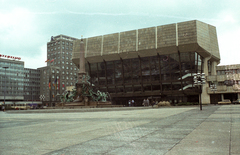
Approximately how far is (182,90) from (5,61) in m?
88.2

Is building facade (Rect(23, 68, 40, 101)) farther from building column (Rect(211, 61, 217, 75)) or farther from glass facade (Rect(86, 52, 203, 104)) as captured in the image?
building column (Rect(211, 61, 217, 75))

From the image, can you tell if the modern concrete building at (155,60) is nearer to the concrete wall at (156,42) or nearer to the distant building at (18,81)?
the concrete wall at (156,42)

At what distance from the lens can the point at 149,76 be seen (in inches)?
2530

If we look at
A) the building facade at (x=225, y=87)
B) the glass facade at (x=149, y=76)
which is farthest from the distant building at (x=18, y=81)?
the building facade at (x=225, y=87)

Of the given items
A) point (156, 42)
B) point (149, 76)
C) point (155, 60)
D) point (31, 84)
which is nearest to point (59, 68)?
point (31, 84)

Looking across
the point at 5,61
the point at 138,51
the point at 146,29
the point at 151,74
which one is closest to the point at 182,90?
the point at 151,74

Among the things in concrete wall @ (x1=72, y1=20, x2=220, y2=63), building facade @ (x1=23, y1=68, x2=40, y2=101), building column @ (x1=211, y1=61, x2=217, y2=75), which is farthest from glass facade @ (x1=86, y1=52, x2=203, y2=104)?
building facade @ (x1=23, y1=68, x2=40, y2=101)

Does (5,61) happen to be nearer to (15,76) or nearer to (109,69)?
(15,76)

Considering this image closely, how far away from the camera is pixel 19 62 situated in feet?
365

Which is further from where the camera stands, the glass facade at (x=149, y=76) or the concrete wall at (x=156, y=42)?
the glass facade at (x=149, y=76)

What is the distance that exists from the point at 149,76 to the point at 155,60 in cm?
514

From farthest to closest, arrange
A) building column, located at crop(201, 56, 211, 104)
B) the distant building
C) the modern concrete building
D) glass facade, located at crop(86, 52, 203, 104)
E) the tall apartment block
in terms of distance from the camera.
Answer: the tall apartment block
the distant building
building column, located at crop(201, 56, 211, 104)
glass facade, located at crop(86, 52, 203, 104)
the modern concrete building

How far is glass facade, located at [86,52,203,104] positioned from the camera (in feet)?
196

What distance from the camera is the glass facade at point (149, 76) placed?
59812mm
